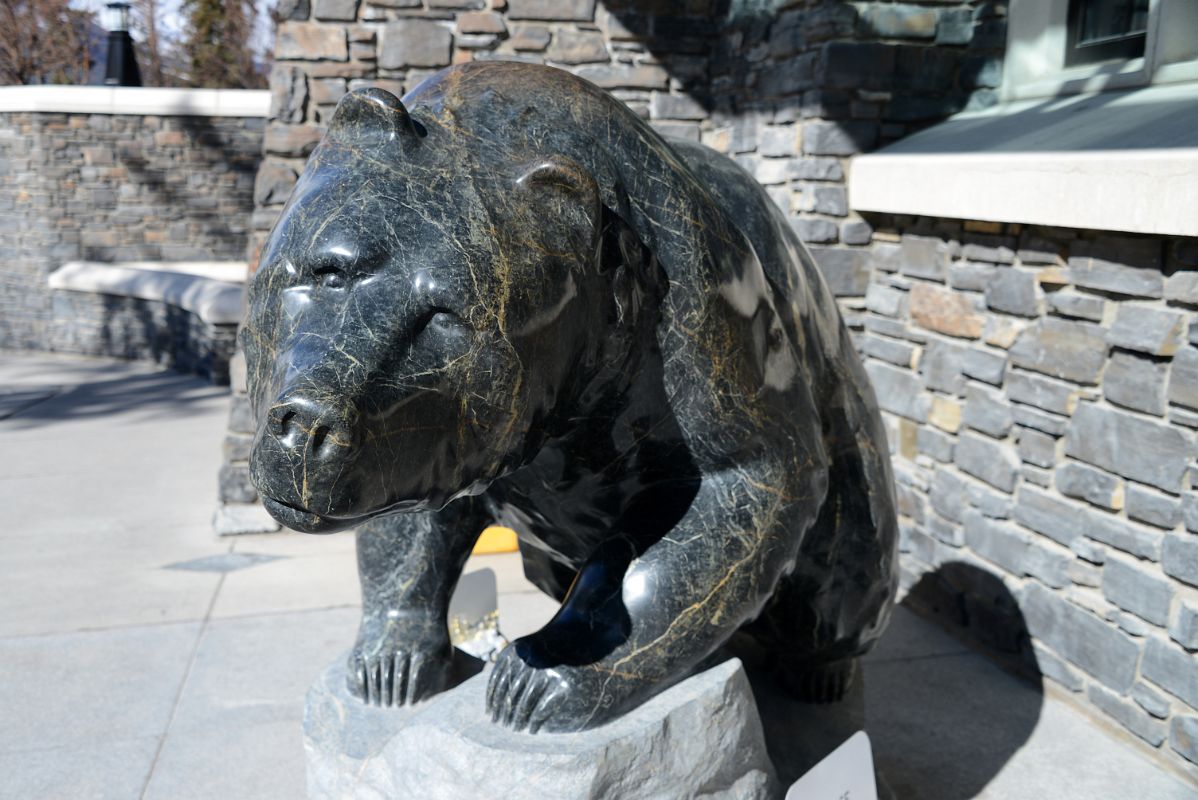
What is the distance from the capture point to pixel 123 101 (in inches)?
424

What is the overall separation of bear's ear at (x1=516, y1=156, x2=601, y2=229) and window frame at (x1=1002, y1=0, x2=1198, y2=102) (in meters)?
2.75

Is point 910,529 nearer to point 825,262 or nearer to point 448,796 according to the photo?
point 825,262

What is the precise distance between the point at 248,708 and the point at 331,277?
7.70ft

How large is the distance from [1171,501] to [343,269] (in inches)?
102

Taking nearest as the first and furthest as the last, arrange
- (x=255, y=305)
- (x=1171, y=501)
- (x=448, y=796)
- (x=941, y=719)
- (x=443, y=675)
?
(x=255, y=305) → (x=448, y=796) → (x=443, y=675) → (x=1171, y=501) → (x=941, y=719)

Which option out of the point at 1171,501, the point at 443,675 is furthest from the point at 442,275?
the point at 1171,501

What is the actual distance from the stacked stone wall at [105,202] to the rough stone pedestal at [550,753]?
970cm

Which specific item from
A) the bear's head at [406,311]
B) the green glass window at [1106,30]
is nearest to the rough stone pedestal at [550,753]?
the bear's head at [406,311]

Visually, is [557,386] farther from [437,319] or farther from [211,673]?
[211,673]

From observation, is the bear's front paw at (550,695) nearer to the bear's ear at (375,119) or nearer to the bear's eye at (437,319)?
the bear's eye at (437,319)

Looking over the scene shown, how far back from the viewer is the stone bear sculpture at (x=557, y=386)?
4.06 ft

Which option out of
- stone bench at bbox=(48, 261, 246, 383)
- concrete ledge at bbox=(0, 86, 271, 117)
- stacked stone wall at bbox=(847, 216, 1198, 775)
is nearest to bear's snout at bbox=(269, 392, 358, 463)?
stacked stone wall at bbox=(847, 216, 1198, 775)

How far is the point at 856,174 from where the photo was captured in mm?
4234

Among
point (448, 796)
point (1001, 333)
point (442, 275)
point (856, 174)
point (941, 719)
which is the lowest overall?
point (941, 719)
